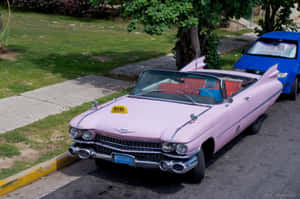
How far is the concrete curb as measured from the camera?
20.8ft

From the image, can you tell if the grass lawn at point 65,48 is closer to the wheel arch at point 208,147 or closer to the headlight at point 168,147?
the wheel arch at point 208,147

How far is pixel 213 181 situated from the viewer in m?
6.70

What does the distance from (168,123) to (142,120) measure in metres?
0.40

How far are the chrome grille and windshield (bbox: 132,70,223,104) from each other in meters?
1.31

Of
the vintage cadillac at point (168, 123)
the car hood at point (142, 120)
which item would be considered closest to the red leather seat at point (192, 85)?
the vintage cadillac at point (168, 123)

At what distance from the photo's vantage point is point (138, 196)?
623 centimetres

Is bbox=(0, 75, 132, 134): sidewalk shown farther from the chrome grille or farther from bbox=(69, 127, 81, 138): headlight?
the chrome grille

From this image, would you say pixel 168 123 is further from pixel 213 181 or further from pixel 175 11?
pixel 175 11

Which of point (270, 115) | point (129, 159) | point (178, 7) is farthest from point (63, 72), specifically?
point (129, 159)

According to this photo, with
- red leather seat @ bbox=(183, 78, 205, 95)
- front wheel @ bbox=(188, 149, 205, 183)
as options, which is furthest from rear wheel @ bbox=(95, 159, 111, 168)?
red leather seat @ bbox=(183, 78, 205, 95)

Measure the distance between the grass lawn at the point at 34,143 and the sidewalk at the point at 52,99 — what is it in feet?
1.09

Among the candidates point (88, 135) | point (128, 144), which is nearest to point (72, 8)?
point (88, 135)

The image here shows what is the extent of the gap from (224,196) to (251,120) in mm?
2380

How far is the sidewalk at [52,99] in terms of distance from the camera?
→ 29.6ft
